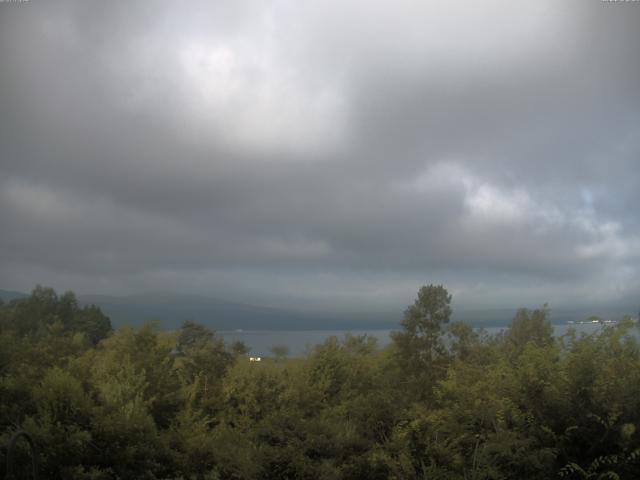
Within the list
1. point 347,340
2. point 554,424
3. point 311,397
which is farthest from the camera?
point 347,340

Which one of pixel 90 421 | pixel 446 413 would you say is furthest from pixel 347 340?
pixel 90 421

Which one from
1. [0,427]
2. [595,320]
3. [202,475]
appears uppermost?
[595,320]

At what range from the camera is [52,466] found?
19.6 ft

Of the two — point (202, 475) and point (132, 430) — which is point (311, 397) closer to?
A: point (202, 475)

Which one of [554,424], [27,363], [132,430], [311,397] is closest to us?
[132,430]

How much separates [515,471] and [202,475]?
3.74 m

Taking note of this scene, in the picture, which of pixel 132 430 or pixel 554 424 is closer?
pixel 132 430

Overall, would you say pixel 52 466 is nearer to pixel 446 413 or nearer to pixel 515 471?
pixel 446 413

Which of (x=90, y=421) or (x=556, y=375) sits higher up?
(x=556, y=375)

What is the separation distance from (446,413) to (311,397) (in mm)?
2099

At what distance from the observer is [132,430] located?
252 inches

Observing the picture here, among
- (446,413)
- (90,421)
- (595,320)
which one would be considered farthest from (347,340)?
(90,421)

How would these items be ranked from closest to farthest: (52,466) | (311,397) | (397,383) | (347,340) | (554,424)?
A: (52,466) → (554,424) → (311,397) → (397,383) → (347,340)

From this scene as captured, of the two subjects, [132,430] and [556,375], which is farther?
[556,375]
